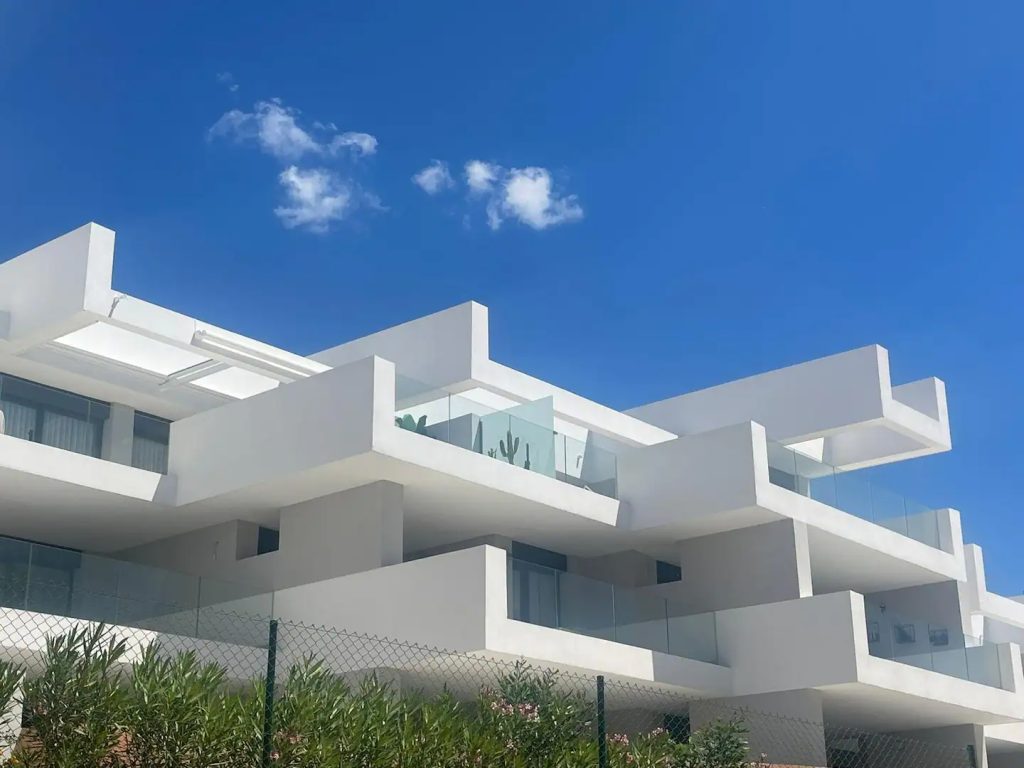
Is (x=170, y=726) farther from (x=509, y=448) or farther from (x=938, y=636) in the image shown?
(x=938, y=636)

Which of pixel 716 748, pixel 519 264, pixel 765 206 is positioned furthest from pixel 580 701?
pixel 519 264

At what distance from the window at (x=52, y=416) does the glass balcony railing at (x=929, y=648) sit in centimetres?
1282

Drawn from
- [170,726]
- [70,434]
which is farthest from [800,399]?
[170,726]

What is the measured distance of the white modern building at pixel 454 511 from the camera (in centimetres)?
1997

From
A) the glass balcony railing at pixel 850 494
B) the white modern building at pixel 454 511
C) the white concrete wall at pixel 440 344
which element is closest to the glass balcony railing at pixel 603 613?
the white modern building at pixel 454 511

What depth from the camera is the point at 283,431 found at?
2091 cm

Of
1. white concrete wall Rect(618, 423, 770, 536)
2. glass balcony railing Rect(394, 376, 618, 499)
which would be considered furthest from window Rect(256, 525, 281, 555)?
white concrete wall Rect(618, 423, 770, 536)

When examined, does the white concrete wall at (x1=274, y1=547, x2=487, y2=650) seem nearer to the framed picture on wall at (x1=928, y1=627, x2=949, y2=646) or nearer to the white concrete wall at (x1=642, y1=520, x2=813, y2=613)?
the white concrete wall at (x1=642, y1=520, x2=813, y2=613)

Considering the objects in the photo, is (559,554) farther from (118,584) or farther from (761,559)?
(118,584)

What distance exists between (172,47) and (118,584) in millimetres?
23990

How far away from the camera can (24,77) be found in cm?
4106

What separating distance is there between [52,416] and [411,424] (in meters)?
5.50

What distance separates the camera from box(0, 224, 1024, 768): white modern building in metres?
20.0

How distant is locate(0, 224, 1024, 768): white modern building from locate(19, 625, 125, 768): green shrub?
9.04 metres
